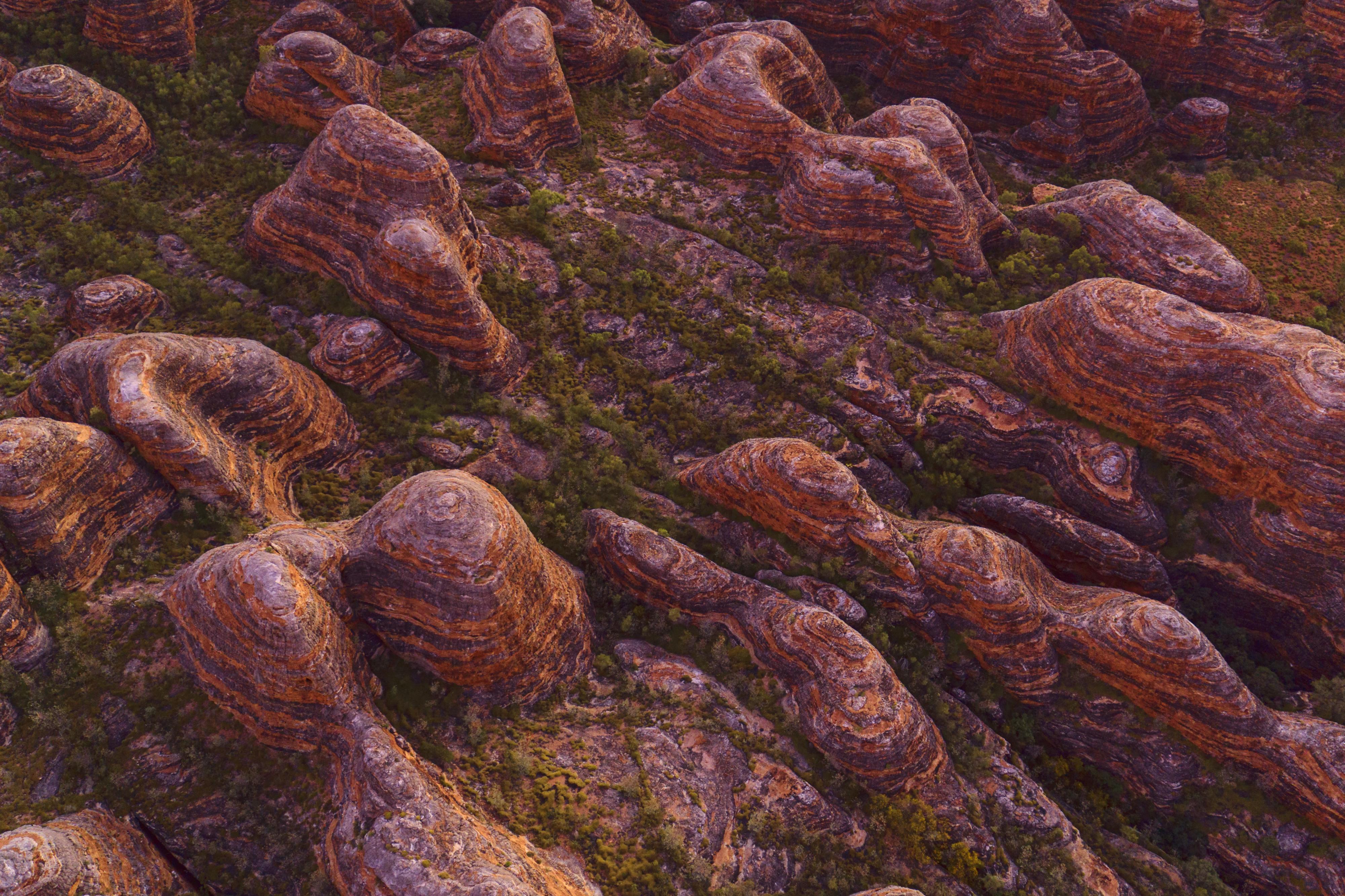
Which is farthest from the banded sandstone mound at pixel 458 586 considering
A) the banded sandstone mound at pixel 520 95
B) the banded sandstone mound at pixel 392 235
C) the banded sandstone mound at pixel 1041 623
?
the banded sandstone mound at pixel 520 95

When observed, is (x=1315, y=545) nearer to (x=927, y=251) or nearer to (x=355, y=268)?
(x=927, y=251)

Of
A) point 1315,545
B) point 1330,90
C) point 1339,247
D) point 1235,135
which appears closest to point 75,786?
→ point 1315,545

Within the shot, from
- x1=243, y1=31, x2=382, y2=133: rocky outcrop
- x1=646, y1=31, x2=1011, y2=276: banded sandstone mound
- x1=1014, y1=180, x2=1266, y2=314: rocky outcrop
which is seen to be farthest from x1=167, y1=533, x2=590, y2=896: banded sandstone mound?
x1=1014, y1=180, x2=1266, y2=314: rocky outcrop

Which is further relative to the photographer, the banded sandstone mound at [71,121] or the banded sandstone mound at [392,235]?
the banded sandstone mound at [71,121]

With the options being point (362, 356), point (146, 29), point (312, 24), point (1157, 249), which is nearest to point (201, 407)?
point (362, 356)

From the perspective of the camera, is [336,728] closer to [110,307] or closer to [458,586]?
[458,586]

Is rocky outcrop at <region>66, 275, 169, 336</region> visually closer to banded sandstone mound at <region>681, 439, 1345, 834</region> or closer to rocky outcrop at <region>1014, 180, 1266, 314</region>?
banded sandstone mound at <region>681, 439, 1345, 834</region>

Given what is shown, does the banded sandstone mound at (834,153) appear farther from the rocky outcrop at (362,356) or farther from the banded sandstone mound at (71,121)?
the banded sandstone mound at (71,121)
